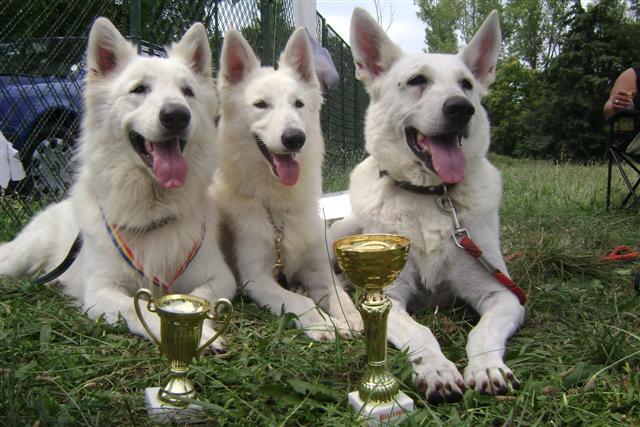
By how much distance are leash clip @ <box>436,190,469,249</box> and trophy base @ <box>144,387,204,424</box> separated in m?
1.39

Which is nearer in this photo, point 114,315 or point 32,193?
point 114,315

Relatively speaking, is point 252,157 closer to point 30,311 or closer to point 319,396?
point 30,311

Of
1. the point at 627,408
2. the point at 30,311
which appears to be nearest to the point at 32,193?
the point at 30,311

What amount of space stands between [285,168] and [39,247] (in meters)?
1.72

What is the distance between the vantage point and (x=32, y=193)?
459 centimetres

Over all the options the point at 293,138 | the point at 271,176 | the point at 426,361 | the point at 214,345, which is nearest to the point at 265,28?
the point at 271,176

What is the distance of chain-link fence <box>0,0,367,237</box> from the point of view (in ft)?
13.9

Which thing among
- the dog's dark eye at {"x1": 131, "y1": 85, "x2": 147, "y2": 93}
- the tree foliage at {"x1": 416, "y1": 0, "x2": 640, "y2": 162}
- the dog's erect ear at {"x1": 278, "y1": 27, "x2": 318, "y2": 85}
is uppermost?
the dog's erect ear at {"x1": 278, "y1": 27, "x2": 318, "y2": 85}

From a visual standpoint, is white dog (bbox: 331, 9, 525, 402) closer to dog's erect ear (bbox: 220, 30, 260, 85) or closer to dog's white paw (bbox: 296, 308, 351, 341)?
dog's white paw (bbox: 296, 308, 351, 341)

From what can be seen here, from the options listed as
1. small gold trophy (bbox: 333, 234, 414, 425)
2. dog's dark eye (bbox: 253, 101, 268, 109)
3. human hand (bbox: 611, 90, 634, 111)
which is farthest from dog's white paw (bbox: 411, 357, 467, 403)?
human hand (bbox: 611, 90, 634, 111)

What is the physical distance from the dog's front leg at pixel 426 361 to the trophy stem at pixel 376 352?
0.17m

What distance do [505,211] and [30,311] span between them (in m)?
4.31

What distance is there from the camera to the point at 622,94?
4.86 m

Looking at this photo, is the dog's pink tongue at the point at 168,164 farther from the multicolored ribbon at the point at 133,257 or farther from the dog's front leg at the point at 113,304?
the dog's front leg at the point at 113,304
